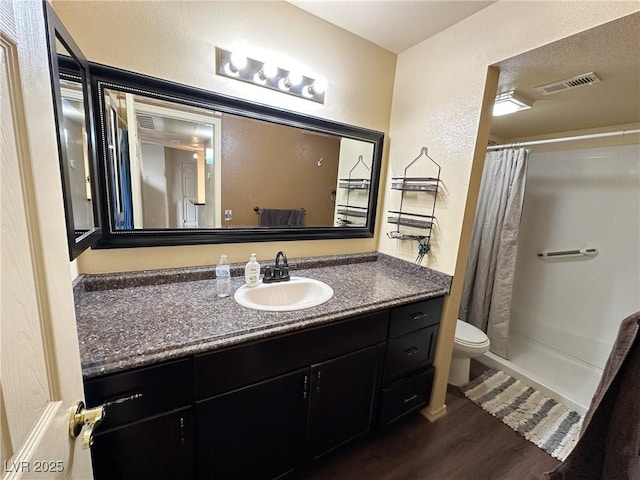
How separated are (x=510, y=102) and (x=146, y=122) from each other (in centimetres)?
222

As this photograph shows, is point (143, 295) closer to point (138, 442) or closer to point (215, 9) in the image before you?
point (138, 442)

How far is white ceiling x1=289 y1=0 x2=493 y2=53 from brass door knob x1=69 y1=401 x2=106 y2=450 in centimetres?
187

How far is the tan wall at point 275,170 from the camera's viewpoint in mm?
1468

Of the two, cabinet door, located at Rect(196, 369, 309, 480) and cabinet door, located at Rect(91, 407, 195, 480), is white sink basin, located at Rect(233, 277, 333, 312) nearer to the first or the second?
cabinet door, located at Rect(196, 369, 309, 480)

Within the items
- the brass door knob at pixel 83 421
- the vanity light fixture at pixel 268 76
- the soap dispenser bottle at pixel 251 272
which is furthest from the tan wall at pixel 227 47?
the brass door knob at pixel 83 421

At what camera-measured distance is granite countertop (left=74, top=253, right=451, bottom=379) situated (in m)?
0.83

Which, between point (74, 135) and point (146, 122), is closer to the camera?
point (74, 135)

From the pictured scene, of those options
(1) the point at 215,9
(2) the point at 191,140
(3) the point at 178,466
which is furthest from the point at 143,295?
(1) the point at 215,9

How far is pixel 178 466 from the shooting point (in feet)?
3.04

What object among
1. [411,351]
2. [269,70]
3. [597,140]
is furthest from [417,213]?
[597,140]

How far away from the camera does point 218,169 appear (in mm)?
1438

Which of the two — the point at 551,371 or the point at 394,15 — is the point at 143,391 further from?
the point at 551,371

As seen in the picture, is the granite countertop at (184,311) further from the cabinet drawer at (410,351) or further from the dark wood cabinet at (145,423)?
the cabinet drawer at (410,351)

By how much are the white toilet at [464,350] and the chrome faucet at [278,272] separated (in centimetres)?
133
